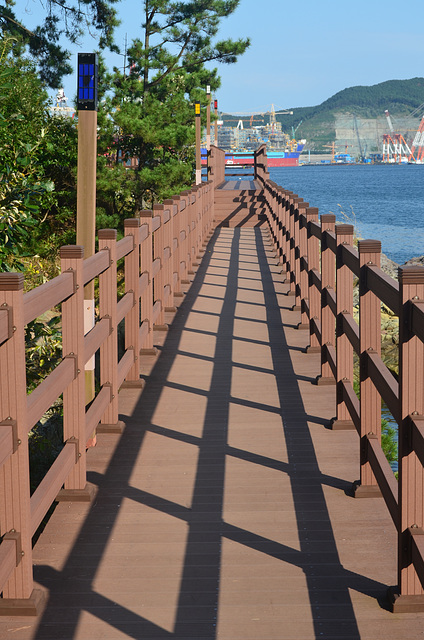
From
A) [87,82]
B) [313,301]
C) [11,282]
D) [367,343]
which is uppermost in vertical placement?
[87,82]

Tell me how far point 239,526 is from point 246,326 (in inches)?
218

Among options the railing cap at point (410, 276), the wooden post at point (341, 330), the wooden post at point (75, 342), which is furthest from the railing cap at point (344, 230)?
the railing cap at point (410, 276)

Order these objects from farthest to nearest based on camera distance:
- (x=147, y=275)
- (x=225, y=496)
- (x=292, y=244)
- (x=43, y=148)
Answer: (x=43, y=148), (x=292, y=244), (x=147, y=275), (x=225, y=496)

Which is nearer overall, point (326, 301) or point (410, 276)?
point (410, 276)

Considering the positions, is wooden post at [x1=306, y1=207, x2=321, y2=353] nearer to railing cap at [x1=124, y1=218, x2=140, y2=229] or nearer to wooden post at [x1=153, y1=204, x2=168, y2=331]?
wooden post at [x1=153, y1=204, x2=168, y2=331]

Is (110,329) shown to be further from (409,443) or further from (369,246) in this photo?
(409,443)

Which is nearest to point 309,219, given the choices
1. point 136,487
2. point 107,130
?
point 136,487

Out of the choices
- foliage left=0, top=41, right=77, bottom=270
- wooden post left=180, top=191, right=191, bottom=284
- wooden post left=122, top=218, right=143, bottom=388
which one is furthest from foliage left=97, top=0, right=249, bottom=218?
wooden post left=122, top=218, right=143, bottom=388

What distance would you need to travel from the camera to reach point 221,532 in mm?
4254

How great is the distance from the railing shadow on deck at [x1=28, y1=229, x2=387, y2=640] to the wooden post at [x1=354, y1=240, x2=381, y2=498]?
1.27 feet

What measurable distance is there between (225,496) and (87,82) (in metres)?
2.82

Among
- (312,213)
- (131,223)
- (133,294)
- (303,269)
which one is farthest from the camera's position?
(303,269)

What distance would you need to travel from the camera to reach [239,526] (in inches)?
170

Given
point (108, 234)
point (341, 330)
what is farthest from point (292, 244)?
point (108, 234)
